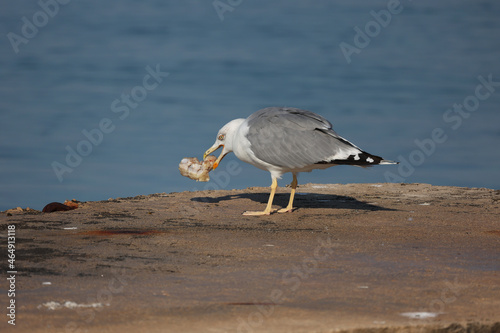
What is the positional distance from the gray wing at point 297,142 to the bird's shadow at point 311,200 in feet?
3.99

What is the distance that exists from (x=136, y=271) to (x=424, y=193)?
302 inches

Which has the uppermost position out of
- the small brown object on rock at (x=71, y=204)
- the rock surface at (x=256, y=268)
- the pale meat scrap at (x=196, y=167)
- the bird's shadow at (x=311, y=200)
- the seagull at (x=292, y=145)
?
the seagull at (x=292, y=145)

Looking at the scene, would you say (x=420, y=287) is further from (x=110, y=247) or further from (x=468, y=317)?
(x=110, y=247)

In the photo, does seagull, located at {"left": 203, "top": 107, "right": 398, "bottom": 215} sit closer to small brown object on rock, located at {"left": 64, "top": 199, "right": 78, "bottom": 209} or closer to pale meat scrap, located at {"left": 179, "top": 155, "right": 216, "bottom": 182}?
pale meat scrap, located at {"left": 179, "top": 155, "right": 216, "bottom": 182}

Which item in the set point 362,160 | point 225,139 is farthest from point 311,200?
point 362,160

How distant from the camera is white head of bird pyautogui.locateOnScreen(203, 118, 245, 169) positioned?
1002 cm

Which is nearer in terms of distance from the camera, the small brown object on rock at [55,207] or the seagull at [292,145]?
the seagull at [292,145]

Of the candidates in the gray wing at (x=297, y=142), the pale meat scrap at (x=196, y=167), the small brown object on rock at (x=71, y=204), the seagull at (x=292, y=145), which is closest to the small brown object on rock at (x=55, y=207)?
the small brown object on rock at (x=71, y=204)

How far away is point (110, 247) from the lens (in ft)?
21.6

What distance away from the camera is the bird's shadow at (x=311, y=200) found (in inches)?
397

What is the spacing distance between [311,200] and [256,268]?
5.30m

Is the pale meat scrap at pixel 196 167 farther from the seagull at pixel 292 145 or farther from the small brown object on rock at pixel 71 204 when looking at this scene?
the small brown object on rock at pixel 71 204

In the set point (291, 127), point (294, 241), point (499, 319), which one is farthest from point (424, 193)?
point (499, 319)

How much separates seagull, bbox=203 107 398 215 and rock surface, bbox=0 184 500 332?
73 centimetres
